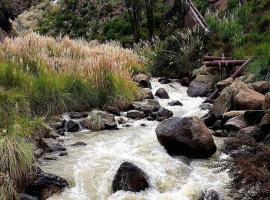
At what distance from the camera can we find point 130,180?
724cm

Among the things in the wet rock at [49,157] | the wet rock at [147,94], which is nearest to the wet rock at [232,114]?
the wet rock at [49,157]

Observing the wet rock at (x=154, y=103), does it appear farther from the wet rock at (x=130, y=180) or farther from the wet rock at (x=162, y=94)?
the wet rock at (x=130, y=180)

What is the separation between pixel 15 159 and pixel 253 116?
4.62m

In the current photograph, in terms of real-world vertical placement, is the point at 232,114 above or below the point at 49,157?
above

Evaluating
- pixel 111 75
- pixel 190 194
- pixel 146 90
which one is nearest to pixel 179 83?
pixel 146 90

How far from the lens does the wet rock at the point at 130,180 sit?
7.23 m

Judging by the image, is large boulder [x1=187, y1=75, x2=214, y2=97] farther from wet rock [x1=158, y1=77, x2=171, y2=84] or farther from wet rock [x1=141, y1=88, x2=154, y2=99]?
wet rock [x1=158, y1=77, x2=171, y2=84]

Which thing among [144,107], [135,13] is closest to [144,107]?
[144,107]

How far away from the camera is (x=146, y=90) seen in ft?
45.6

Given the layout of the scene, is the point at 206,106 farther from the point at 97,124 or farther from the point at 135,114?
the point at 97,124

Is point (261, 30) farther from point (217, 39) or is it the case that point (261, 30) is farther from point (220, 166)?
point (220, 166)

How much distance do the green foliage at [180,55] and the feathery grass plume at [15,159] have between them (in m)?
9.98

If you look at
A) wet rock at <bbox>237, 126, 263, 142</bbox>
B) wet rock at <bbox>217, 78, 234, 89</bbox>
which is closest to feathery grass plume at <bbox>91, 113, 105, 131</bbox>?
wet rock at <bbox>237, 126, 263, 142</bbox>

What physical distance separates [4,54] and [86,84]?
2.58 metres
